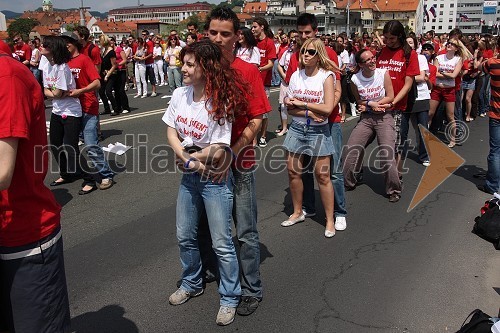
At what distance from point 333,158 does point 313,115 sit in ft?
1.97

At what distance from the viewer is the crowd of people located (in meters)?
2.09

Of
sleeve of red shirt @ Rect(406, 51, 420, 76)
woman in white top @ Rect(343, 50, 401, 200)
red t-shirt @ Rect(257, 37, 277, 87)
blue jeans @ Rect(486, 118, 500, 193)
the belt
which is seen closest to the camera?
the belt

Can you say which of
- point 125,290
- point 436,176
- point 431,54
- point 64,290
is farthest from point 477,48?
point 64,290

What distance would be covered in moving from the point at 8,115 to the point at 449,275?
3709mm

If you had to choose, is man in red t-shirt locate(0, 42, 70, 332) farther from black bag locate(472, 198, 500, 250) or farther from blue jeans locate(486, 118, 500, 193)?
blue jeans locate(486, 118, 500, 193)

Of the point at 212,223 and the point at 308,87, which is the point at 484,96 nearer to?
the point at 308,87

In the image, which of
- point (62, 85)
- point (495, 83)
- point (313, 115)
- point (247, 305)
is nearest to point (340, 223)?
point (313, 115)

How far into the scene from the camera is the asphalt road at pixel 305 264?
3359mm

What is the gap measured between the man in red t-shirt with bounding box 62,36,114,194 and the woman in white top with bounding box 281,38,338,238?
290cm

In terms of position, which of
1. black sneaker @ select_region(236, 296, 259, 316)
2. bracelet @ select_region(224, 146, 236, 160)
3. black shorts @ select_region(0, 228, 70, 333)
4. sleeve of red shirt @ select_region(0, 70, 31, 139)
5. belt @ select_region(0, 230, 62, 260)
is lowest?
black sneaker @ select_region(236, 296, 259, 316)

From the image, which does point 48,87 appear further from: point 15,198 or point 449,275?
point 449,275

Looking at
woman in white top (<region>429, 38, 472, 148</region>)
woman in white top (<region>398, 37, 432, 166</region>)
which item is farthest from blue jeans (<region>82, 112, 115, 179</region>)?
woman in white top (<region>429, 38, 472, 148</region>)

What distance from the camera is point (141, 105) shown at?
43.0 feet

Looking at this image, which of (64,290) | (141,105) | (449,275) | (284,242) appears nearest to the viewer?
(64,290)
